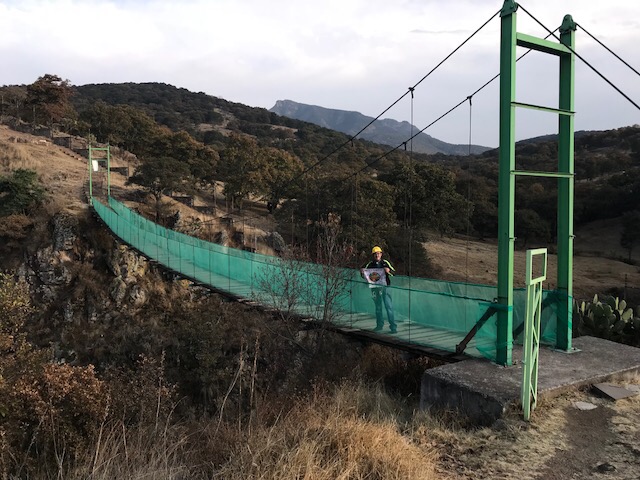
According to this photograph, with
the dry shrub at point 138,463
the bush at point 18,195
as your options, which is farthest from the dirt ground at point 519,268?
the bush at point 18,195

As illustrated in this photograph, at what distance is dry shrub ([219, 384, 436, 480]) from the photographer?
246cm

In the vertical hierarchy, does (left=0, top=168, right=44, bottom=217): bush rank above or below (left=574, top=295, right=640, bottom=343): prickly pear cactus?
above

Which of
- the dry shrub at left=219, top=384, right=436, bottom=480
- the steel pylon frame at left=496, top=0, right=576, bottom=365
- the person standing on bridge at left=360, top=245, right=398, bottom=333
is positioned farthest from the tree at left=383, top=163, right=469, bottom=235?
the dry shrub at left=219, top=384, right=436, bottom=480

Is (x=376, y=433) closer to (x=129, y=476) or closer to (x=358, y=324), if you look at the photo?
(x=129, y=476)

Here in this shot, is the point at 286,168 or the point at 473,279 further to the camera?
the point at 286,168

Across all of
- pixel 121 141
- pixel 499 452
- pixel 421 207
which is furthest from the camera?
pixel 121 141

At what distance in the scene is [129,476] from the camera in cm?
247

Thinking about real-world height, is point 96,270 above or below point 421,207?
below

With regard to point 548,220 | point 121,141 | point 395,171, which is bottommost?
point 548,220

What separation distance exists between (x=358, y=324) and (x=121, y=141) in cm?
3930

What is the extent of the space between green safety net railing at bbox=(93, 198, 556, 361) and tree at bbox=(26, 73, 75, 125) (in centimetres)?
3246

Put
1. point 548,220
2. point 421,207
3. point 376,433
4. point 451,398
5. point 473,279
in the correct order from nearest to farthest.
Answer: point 376,433 → point 451,398 → point 473,279 → point 421,207 → point 548,220

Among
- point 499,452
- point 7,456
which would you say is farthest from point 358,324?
point 7,456

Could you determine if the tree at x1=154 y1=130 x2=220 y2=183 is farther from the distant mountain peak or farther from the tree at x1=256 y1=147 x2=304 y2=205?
the distant mountain peak
